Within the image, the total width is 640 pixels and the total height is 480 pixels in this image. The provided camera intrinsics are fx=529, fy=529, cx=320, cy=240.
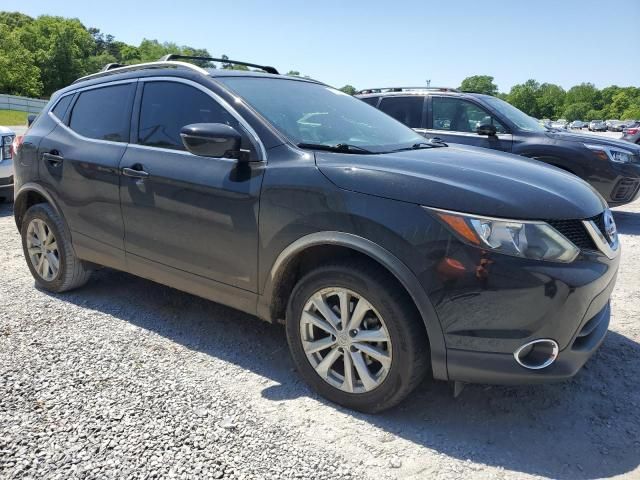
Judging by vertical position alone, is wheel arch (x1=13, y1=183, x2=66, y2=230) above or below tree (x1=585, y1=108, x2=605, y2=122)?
above

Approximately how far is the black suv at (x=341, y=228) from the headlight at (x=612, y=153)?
447 cm

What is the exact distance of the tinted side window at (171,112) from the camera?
323cm

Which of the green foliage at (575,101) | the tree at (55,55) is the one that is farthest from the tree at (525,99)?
the tree at (55,55)

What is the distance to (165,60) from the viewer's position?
3.85 m

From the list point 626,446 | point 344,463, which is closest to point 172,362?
point 344,463

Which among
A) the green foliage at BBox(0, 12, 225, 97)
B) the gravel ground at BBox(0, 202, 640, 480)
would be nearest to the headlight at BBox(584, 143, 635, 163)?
the gravel ground at BBox(0, 202, 640, 480)

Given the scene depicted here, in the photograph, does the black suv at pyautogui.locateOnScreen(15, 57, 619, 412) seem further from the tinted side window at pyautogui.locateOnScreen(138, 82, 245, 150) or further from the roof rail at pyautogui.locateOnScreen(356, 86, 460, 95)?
the roof rail at pyautogui.locateOnScreen(356, 86, 460, 95)

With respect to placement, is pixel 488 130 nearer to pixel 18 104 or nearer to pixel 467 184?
pixel 467 184

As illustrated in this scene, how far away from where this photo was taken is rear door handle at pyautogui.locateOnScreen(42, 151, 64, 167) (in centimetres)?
402

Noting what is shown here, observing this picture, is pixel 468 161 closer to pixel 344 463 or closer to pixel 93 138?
pixel 344 463

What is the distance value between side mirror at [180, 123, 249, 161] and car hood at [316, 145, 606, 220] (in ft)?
1.56

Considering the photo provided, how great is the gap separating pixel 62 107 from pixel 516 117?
5.91 meters

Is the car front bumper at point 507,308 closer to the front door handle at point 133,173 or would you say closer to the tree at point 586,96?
the front door handle at point 133,173

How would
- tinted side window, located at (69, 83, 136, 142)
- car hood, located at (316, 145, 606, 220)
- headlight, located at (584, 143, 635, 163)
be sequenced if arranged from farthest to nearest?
1. headlight, located at (584, 143, 635, 163)
2. tinted side window, located at (69, 83, 136, 142)
3. car hood, located at (316, 145, 606, 220)
